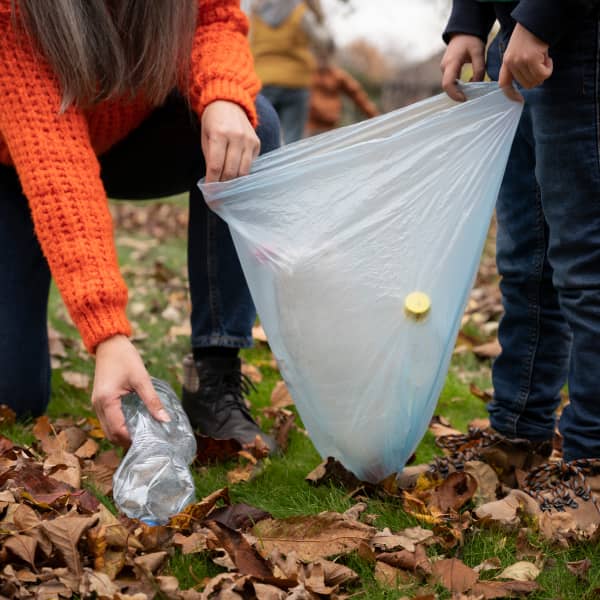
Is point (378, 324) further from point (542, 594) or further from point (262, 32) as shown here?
point (262, 32)

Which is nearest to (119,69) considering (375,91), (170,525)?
(170,525)

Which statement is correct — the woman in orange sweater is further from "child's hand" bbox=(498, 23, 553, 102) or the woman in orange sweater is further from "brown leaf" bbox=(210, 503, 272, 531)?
"child's hand" bbox=(498, 23, 553, 102)

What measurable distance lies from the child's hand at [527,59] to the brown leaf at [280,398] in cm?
113

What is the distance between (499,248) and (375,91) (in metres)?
13.2

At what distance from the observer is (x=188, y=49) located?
1.78 metres

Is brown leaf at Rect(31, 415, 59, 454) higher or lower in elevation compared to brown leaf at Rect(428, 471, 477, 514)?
higher

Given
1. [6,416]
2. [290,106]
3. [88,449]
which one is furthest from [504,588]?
[290,106]

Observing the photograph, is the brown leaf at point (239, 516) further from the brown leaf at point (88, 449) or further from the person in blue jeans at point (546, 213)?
the person in blue jeans at point (546, 213)

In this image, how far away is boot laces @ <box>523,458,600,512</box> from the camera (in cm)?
151

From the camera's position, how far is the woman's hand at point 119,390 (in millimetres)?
1410

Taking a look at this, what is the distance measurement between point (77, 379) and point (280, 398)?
59cm

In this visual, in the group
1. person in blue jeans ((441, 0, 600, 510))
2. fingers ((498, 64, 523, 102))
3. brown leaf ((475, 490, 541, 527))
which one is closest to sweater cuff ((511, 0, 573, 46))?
person in blue jeans ((441, 0, 600, 510))

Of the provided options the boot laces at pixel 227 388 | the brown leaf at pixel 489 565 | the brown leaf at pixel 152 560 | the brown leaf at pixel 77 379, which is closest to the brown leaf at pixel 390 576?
the brown leaf at pixel 489 565

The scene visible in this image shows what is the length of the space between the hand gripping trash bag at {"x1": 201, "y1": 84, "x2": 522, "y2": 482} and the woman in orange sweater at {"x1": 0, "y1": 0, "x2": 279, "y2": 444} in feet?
0.50
